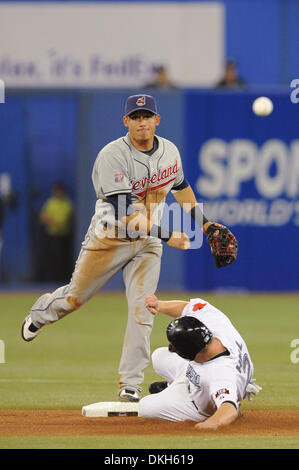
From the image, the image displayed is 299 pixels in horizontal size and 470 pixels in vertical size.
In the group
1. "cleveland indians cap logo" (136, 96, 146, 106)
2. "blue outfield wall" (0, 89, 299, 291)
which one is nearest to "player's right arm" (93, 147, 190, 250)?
"cleveland indians cap logo" (136, 96, 146, 106)

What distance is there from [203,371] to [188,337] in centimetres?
30

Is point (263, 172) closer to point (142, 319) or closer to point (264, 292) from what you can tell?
point (264, 292)

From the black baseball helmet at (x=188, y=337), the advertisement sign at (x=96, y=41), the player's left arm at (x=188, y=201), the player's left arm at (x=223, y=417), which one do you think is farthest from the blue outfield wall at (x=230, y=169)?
the player's left arm at (x=223, y=417)

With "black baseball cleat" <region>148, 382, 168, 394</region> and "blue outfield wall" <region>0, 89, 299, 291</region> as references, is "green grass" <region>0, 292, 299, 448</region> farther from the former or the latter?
"blue outfield wall" <region>0, 89, 299, 291</region>

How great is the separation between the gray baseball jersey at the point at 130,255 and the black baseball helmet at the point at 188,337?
103 centimetres

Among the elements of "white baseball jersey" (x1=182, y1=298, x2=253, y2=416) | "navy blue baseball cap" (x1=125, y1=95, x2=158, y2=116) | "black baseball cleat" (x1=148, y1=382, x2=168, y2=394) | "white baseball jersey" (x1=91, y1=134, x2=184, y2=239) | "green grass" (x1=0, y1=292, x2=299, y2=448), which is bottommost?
"green grass" (x1=0, y1=292, x2=299, y2=448)

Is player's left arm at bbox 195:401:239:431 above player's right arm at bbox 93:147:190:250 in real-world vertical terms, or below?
below

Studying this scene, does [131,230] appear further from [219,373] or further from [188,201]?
[219,373]

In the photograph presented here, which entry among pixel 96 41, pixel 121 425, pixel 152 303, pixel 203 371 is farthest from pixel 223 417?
pixel 96 41

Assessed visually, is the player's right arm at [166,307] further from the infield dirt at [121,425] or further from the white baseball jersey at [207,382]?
the infield dirt at [121,425]

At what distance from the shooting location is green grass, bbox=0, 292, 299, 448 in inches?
326

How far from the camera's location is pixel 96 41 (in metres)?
20.8

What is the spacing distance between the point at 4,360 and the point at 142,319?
3069 mm
